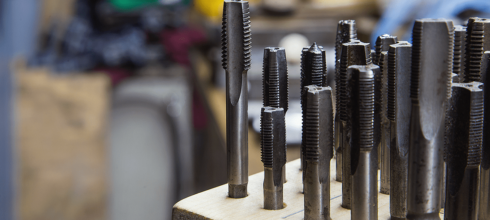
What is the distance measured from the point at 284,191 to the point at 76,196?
1.77 meters

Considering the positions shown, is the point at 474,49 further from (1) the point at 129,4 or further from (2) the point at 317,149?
(1) the point at 129,4

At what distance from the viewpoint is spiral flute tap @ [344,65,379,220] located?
1.08ft

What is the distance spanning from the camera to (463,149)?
315mm

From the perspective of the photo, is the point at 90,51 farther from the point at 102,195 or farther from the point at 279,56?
the point at 279,56

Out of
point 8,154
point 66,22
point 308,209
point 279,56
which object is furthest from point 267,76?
point 66,22

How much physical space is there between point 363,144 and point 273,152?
0.09 metres

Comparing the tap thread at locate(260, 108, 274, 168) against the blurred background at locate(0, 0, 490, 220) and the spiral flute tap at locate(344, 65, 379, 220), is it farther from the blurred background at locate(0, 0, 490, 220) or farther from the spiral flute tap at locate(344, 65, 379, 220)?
the blurred background at locate(0, 0, 490, 220)

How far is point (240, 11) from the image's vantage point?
1.37ft

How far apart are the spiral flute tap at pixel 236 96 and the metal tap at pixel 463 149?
18 cm

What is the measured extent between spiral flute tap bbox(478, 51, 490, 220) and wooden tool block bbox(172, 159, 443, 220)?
0.15 feet

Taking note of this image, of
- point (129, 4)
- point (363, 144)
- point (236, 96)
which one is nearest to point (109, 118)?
point (129, 4)

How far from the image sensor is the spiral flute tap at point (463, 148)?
1.00 feet

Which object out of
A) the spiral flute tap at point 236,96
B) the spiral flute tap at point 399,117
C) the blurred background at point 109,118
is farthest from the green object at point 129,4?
the spiral flute tap at point 399,117

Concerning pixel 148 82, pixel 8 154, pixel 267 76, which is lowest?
pixel 8 154
